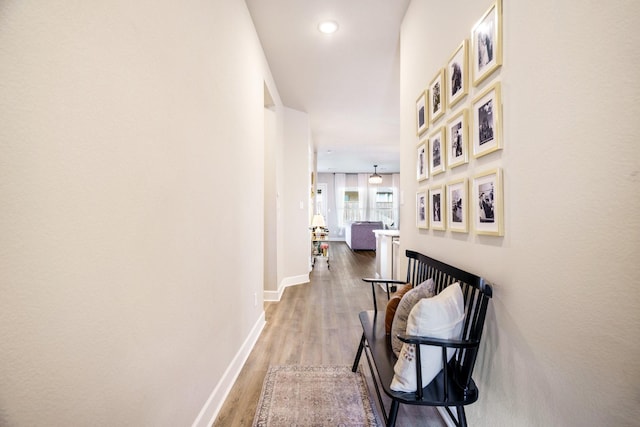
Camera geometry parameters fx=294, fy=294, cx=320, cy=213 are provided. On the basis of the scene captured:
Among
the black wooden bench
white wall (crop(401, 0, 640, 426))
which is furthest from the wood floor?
white wall (crop(401, 0, 640, 426))

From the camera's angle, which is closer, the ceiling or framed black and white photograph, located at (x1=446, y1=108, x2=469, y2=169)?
framed black and white photograph, located at (x1=446, y1=108, x2=469, y2=169)

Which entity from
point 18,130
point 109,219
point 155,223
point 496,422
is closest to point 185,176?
point 155,223

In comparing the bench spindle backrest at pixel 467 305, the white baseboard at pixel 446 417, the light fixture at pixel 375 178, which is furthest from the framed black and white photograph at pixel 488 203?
the light fixture at pixel 375 178

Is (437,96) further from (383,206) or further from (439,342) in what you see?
(383,206)

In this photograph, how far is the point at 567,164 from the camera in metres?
0.85

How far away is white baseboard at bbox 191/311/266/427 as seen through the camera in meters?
1.56

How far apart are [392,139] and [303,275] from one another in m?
3.97

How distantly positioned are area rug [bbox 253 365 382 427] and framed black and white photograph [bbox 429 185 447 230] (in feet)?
3.81

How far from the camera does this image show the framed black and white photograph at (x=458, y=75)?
1.44m

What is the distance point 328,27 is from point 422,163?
1.68 meters

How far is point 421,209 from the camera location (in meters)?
2.11

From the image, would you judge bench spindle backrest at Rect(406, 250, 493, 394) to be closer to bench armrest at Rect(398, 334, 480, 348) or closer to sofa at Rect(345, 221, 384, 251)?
bench armrest at Rect(398, 334, 480, 348)

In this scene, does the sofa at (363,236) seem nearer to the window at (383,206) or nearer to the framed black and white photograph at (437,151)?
the window at (383,206)

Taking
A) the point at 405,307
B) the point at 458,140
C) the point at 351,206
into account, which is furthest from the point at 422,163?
the point at 351,206
